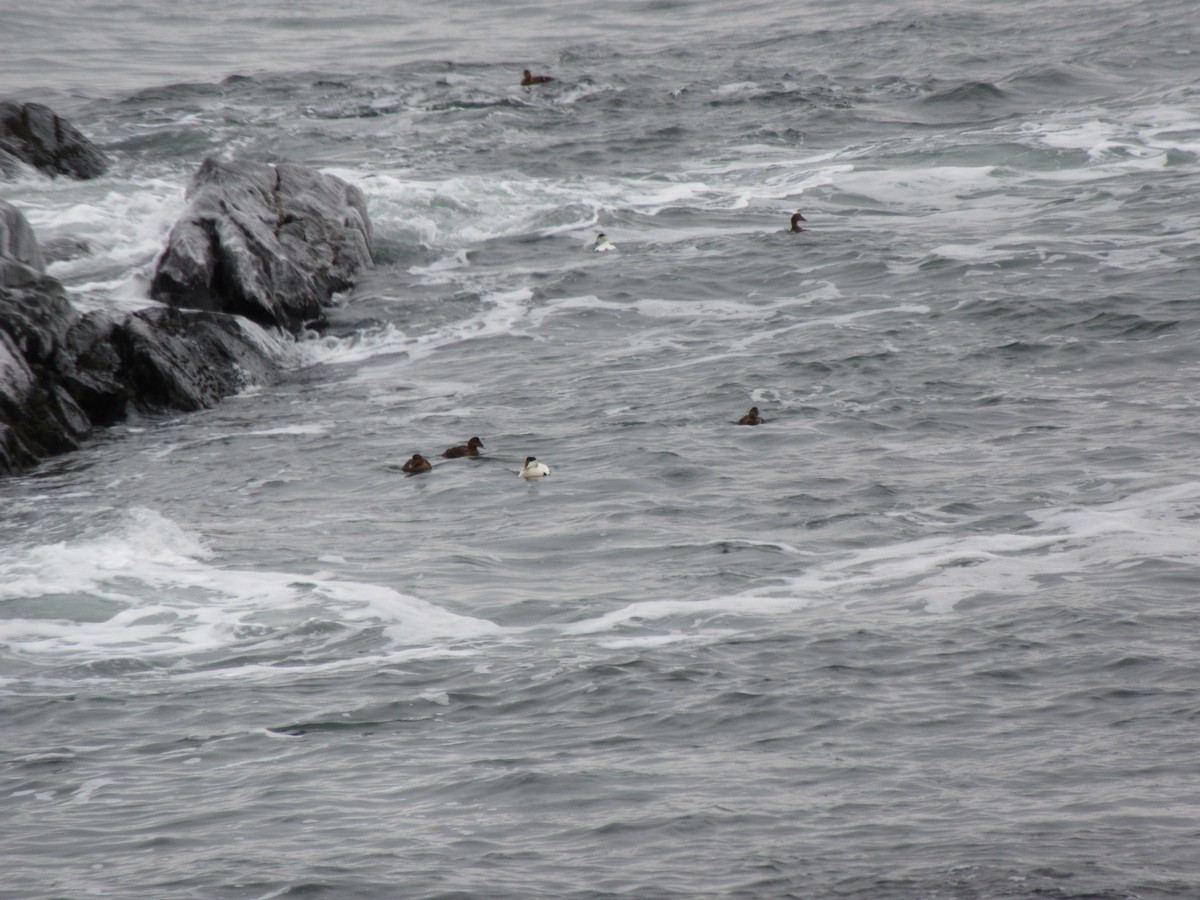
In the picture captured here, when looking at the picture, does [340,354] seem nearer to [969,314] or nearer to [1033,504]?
[969,314]

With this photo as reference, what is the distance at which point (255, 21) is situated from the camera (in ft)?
126

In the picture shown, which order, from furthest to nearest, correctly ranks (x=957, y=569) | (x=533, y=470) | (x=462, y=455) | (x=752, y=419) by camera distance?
(x=752, y=419)
(x=462, y=455)
(x=533, y=470)
(x=957, y=569)

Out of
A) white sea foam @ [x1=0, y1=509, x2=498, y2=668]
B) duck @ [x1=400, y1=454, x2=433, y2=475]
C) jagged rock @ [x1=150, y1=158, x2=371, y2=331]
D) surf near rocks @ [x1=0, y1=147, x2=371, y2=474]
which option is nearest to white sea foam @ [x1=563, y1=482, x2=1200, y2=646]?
white sea foam @ [x1=0, y1=509, x2=498, y2=668]

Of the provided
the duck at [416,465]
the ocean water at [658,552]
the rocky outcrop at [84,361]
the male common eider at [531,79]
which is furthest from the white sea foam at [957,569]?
the male common eider at [531,79]

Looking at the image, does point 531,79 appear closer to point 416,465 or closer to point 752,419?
point 752,419

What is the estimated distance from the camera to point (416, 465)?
1192cm

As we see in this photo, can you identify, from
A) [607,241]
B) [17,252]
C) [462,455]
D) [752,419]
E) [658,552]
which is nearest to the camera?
[658,552]

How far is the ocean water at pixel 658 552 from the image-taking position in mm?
6227

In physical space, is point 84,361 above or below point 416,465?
above

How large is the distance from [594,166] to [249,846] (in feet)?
60.0

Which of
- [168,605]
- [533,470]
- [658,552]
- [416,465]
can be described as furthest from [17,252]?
[658,552]

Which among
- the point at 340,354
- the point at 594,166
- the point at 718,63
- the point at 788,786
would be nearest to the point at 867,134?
the point at 594,166

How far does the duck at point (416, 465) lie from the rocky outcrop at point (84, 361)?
3.08 m

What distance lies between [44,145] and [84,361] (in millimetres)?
9923
